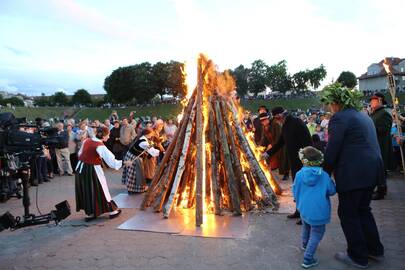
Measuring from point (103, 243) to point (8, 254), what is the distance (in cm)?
134

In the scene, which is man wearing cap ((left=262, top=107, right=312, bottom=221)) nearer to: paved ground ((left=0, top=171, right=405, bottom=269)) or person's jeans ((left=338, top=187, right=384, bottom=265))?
paved ground ((left=0, top=171, right=405, bottom=269))

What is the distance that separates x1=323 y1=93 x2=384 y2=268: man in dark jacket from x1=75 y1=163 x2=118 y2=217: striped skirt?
4.18 metres

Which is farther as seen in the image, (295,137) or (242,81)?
(242,81)

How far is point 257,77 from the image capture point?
69.2m

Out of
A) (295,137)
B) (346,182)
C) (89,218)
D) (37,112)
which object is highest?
(37,112)

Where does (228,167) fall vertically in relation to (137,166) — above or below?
above

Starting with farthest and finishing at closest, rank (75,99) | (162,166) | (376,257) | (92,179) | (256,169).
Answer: (75,99), (162,166), (256,169), (92,179), (376,257)

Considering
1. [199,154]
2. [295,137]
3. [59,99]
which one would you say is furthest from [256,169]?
[59,99]

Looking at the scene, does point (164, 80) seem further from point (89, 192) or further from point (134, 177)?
point (89, 192)

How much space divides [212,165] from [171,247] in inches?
82.7

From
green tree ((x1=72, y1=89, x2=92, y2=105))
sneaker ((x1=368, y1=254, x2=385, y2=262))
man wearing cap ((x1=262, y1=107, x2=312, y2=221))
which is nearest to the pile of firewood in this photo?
→ man wearing cap ((x1=262, y1=107, x2=312, y2=221))

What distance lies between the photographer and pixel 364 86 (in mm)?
77125

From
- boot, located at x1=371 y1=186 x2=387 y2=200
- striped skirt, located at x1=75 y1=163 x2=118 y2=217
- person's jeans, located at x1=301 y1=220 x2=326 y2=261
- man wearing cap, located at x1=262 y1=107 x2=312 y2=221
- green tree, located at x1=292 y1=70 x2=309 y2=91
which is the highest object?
green tree, located at x1=292 y1=70 x2=309 y2=91

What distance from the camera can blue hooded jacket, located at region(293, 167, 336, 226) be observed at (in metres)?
4.35
